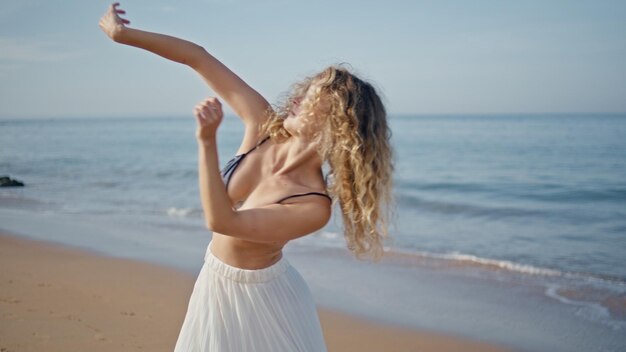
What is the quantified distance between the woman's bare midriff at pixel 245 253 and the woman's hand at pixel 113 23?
36.7 inches

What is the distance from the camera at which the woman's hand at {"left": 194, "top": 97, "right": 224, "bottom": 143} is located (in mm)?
1778

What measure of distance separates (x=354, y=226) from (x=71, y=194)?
16.1 m

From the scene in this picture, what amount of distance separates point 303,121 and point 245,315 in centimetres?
80

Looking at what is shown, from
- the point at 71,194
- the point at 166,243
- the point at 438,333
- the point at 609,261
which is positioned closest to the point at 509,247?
the point at 609,261

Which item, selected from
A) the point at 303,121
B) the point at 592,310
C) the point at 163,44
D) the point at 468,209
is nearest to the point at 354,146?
the point at 303,121

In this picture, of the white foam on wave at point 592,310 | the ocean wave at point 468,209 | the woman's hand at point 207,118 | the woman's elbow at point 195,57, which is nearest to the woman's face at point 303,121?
the woman's elbow at point 195,57

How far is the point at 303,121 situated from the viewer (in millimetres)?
2496

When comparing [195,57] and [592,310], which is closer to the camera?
[195,57]

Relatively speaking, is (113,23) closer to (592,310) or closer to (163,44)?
(163,44)

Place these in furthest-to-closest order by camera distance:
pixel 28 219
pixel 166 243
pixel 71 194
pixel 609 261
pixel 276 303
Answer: pixel 71 194 < pixel 28 219 < pixel 166 243 < pixel 609 261 < pixel 276 303

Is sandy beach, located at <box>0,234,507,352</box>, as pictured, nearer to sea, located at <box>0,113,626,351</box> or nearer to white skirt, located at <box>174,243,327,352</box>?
sea, located at <box>0,113,626,351</box>

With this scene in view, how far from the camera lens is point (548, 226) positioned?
12703mm

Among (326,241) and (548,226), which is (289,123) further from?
(548,226)

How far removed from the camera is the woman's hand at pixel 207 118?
1.78m
